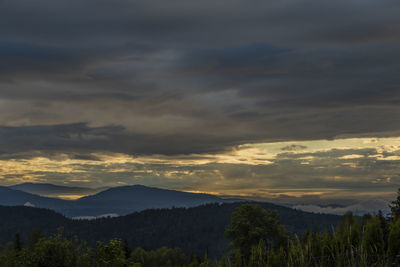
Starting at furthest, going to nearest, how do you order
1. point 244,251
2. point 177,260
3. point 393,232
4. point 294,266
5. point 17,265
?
1. point 177,260
2. point 244,251
3. point 17,265
4. point 294,266
5. point 393,232

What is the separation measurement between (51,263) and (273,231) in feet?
162

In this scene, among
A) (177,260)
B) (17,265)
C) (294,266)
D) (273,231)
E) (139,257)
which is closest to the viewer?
(294,266)

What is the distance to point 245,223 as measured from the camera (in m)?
71.0

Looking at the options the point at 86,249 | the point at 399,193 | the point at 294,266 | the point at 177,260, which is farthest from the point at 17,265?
the point at 177,260

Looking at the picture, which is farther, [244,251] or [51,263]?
[244,251]

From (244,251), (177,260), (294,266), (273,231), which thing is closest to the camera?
(294,266)

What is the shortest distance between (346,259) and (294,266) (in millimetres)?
2523

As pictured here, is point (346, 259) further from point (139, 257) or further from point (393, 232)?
point (139, 257)

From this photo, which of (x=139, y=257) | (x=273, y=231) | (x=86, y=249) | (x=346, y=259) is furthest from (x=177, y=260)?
(x=346, y=259)

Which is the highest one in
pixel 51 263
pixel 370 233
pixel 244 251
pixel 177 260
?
pixel 370 233

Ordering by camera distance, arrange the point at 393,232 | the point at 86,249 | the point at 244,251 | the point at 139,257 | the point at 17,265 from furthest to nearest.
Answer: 1. the point at 139,257
2. the point at 244,251
3. the point at 86,249
4. the point at 17,265
5. the point at 393,232

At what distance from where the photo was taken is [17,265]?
2883cm

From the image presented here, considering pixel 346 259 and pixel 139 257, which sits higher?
pixel 346 259

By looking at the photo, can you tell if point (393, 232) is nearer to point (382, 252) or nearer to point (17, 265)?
point (382, 252)
